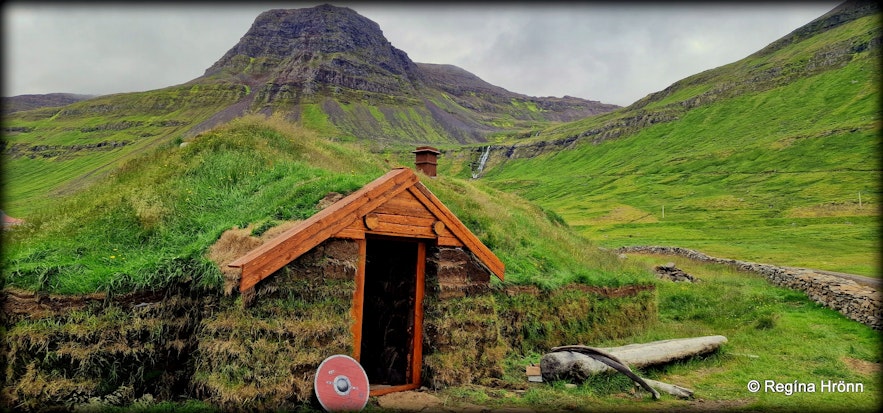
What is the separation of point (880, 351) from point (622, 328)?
773 cm

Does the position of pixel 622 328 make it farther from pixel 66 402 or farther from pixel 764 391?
pixel 66 402

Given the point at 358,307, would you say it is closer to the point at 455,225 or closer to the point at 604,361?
the point at 455,225

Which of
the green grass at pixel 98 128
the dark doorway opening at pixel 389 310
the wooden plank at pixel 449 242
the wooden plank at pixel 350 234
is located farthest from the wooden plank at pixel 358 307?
the green grass at pixel 98 128

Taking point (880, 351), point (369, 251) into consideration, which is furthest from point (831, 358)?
point (369, 251)

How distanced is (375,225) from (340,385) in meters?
2.92

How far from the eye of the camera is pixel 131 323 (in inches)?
367

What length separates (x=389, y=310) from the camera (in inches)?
445

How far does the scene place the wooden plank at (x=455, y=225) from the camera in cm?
1034

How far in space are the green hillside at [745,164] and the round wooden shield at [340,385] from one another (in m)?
32.5

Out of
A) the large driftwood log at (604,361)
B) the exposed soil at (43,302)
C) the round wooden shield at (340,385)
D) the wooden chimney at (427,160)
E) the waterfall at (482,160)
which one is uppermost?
the waterfall at (482,160)

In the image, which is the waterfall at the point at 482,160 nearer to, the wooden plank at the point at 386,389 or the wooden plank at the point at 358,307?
the wooden plank at the point at 386,389

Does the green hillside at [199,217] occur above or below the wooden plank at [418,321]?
above

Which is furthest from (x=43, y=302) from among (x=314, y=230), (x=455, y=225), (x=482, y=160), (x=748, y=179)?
(x=482, y=160)

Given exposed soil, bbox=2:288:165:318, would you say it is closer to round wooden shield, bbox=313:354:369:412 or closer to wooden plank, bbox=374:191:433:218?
round wooden shield, bbox=313:354:369:412
